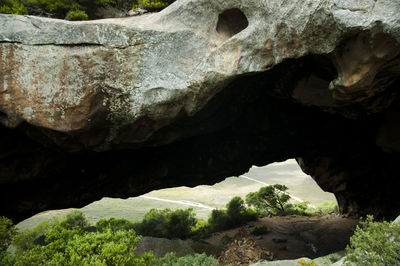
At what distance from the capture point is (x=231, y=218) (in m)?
16.3

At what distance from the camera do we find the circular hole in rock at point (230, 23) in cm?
734

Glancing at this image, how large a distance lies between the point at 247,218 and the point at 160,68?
12.4 meters

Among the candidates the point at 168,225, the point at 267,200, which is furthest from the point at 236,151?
the point at 267,200

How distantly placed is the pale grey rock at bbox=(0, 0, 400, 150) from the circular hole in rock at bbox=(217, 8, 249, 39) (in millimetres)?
273

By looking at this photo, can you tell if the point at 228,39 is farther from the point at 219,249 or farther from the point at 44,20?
the point at 219,249

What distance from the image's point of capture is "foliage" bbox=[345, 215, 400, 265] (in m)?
4.18

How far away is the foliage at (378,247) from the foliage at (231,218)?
1163cm

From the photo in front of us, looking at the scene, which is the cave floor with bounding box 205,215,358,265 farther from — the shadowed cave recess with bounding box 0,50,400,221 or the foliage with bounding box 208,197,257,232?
the shadowed cave recess with bounding box 0,50,400,221

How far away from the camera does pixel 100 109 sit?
663 centimetres

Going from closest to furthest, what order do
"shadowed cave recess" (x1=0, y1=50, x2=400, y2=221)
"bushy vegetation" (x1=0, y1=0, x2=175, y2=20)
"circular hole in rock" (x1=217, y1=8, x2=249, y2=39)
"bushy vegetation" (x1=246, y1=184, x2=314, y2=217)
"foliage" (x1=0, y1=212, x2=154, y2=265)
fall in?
1. "foliage" (x1=0, y1=212, x2=154, y2=265)
2. "circular hole in rock" (x1=217, y1=8, x2=249, y2=39)
3. "shadowed cave recess" (x1=0, y1=50, x2=400, y2=221)
4. "bushy vegetation" (x1=0, y1=0, x2=175, y2=20)
5. "bushy vegetation" (x1=246, y1=184, x2=314, y2=217)

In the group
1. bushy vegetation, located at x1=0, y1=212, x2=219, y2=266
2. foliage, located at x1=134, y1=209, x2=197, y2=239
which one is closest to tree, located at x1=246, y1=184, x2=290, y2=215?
foliage, located at x1=134, y1=209, x2=197, y2=239

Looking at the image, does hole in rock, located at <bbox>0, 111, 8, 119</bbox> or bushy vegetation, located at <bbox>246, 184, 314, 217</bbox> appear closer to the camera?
hole in rock, located at <bbox>0, 111, 8, 119</bbox>

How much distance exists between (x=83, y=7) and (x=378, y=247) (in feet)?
35.1

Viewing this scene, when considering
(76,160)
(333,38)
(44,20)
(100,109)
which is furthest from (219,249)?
(44,20)
